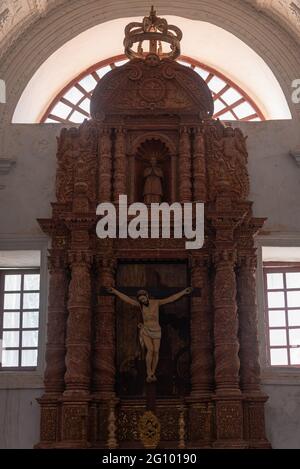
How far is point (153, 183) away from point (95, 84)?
3575mm

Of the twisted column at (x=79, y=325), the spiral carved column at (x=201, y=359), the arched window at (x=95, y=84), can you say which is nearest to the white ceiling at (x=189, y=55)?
the arched window at (x=95, y=84)

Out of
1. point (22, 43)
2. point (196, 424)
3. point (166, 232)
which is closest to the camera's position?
point (196, 424)

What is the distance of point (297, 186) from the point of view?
49.1ft

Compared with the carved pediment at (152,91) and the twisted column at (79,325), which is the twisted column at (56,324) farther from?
the carved pediment at (152,91)

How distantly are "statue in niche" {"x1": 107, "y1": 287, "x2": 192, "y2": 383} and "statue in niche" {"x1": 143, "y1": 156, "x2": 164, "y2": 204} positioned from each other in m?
1.87

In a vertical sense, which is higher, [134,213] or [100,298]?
[134,213]

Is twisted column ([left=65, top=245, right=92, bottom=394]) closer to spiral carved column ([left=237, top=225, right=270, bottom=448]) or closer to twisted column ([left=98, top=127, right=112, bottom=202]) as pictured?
twisted column ([left=98, top=127, right=112, bottom=202])

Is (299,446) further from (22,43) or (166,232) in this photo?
(22,43)

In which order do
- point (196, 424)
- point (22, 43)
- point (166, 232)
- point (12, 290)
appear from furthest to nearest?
point (22, 43) < point (12, 290) < point (166, 232) < point (196, 424)

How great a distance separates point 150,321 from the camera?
43.9 feet

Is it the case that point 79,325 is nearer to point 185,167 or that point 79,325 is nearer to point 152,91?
point 185,167

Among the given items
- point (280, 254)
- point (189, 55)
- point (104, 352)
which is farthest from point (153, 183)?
point (189, 55)

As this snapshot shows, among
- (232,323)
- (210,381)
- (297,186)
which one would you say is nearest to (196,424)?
(210,381)

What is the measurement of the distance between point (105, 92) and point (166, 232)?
270cm
